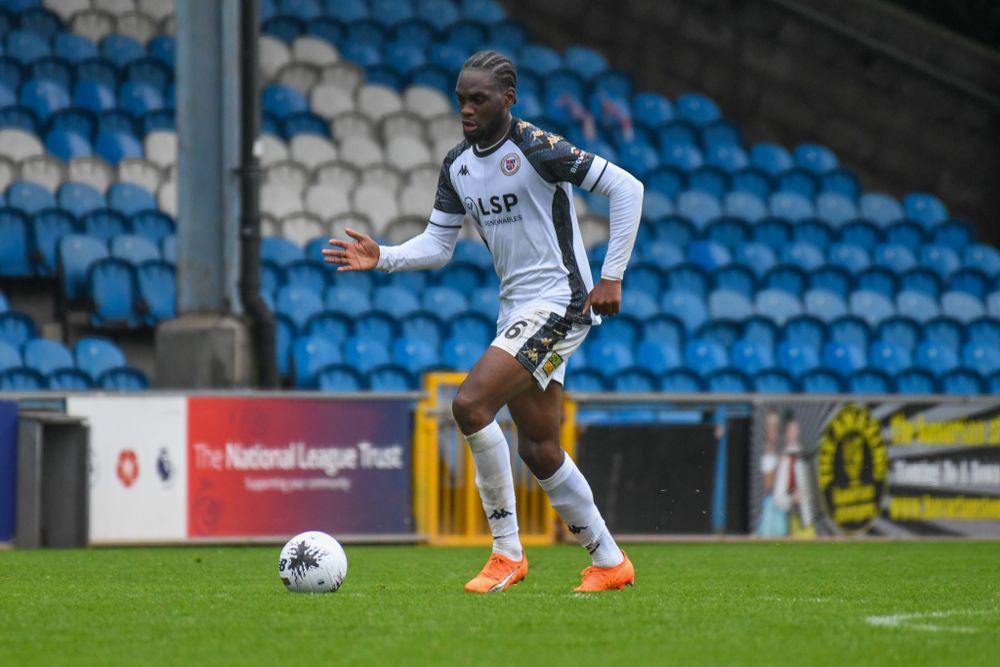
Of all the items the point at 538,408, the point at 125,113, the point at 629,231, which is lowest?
→ the point at 538,408

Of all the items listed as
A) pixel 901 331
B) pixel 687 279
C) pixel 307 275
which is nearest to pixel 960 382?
pixel 901 331

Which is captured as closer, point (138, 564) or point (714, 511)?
point (138, 564)

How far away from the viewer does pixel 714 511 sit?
11.9 metres

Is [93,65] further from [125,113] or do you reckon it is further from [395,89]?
[395,89]

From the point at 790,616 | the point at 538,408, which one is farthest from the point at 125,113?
the point at 790,616

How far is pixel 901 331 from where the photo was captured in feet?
55.5

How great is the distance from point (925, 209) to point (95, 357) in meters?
10.4

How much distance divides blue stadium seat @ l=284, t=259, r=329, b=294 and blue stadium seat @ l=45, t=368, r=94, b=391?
8.64ft

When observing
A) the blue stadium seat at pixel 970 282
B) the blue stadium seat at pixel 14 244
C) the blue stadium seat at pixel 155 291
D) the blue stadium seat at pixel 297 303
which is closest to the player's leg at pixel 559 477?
the blue stadium seat at pixel 155 291

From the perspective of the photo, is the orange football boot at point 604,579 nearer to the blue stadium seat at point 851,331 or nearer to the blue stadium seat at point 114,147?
the blue stadium seat at point 851,331

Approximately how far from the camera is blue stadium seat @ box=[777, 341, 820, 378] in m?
15.9

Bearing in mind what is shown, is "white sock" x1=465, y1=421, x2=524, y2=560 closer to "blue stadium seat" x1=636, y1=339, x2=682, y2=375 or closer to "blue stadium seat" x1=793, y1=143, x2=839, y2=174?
"blue stadium seat" x1=636, y1=339, x2=682, y2=375

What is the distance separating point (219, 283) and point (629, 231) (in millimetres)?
6912

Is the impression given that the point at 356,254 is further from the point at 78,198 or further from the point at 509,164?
the point at 78,198
